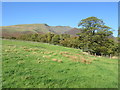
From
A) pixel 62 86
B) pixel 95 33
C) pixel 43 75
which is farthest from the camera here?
pixel 95 33

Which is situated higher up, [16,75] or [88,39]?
[88,39]

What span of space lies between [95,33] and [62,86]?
999 inches

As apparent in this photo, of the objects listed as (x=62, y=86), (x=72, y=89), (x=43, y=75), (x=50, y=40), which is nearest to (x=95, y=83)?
(x=72, y=89)

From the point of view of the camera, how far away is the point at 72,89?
18.9 feet

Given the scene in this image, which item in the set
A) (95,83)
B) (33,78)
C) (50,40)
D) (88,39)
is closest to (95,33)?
(88,39)

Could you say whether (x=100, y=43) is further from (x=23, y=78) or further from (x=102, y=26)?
(x=23, y=78)

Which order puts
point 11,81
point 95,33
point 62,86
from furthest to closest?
point 95,33 < point 62,86 < point 11,81

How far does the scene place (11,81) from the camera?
552 centimetres

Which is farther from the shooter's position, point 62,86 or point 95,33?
point 95,33

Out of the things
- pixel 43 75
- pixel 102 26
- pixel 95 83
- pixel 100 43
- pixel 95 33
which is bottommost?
pixel 95 83

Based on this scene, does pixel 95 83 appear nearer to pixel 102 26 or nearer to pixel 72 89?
pixel 72 89

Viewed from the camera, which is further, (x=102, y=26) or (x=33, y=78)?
(x=102, y=26)

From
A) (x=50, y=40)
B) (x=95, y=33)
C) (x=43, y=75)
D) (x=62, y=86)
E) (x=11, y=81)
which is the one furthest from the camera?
(x=50, y=40)

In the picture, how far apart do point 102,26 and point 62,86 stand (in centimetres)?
2705
